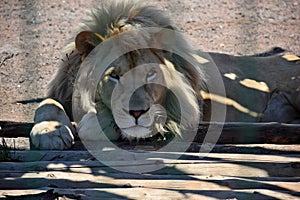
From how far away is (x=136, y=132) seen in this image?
3.89m

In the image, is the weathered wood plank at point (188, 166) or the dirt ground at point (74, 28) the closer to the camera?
the weathered wood plank at point (188, 166)

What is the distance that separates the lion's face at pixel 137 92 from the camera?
3.82m

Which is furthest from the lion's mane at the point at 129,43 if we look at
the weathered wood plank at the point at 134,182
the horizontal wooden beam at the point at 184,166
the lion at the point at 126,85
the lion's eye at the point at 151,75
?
the weathered wood plank at the point at 134,182

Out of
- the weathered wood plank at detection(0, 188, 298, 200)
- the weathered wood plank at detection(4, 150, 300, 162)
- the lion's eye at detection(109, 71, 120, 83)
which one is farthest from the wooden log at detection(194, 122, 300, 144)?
the weathered wood plank at detection(0, 188, 298, 200)

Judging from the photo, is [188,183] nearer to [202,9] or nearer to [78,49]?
[78,49]

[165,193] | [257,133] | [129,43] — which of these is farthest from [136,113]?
[165,193]

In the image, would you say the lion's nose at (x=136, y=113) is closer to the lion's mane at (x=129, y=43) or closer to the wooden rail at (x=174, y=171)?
the wooden rail at (x=174, y=171)

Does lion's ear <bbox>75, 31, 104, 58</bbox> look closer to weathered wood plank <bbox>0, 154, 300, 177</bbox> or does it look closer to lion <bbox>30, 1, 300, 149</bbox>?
lion <bbox>30, 1, 300, 149</bbox>

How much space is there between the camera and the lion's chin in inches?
152

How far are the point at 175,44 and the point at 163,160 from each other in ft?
3.64

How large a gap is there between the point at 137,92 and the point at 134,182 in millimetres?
859

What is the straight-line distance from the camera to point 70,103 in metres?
4.43

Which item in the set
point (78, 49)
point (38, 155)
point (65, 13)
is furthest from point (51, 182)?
point (65, 13)

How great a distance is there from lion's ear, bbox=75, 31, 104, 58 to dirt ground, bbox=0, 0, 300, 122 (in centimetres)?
188
